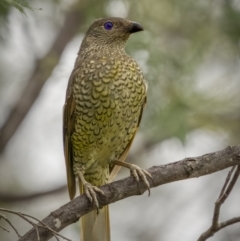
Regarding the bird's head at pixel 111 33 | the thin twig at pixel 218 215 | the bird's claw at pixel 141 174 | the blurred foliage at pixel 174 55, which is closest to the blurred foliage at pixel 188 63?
the blurred foliage at pixel 174 55

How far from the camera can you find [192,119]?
7.79m

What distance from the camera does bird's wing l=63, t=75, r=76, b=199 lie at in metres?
5.87

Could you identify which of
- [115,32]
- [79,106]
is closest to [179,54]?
[115,32]

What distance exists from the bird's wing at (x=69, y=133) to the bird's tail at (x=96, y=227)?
9cm

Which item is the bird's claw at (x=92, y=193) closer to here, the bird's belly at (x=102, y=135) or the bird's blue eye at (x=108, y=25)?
the bird's belly at (x=102, y=135)

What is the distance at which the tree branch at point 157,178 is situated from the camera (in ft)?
15.3

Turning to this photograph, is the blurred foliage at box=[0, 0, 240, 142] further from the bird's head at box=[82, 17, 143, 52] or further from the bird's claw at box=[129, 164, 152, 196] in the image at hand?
the bird's claw at box=[129, 164, 152, 196]

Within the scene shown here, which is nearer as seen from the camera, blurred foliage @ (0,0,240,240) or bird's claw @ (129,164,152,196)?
bird's claw @ (129,164,152,196)

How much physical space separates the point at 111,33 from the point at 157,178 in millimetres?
1636

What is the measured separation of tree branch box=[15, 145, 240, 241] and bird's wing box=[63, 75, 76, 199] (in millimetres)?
940

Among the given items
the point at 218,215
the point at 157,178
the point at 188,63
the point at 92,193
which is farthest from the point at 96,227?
the point at 188,63

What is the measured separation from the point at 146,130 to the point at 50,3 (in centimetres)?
165

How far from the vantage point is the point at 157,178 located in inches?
194

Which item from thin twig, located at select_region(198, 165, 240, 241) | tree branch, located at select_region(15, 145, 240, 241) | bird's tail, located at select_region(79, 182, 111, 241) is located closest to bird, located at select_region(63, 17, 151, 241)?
bird's tail, located at select_region(79, 182, 111, 241)
